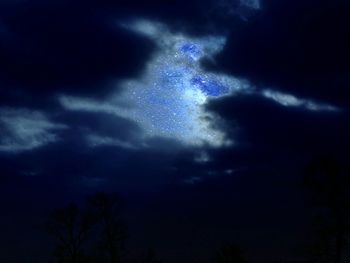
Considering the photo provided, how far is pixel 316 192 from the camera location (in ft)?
173

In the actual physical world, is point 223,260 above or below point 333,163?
below

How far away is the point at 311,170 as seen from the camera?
173ft

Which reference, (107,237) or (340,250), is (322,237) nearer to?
(340,250)

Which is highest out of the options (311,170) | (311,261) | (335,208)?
(311,170)

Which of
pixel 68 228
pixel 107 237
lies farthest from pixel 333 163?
pixel 68 228

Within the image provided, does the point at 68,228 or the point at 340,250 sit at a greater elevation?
the point at 68,228

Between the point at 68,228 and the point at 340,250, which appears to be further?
the point at 68,228

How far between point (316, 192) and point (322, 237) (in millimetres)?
3874

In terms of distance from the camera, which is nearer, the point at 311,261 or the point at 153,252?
the point at 311,261

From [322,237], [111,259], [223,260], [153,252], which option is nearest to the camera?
[322,237]

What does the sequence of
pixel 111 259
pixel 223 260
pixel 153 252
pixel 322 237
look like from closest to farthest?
pixel 322 237 → pixel 223 260 → pixel 111 259 → pixel 153 252

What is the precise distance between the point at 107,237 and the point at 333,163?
2972 cm

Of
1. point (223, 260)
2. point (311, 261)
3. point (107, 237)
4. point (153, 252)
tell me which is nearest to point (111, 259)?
point (107, 237)

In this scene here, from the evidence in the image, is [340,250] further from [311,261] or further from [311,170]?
[311,170]
